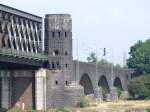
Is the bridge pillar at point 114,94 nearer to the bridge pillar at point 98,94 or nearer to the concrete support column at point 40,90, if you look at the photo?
the bridge pillar at point 98,94

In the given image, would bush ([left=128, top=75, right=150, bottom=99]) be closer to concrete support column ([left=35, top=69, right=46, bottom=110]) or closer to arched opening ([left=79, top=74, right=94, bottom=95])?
arched opening ([left=79, top=74, right=94, bottom=95])

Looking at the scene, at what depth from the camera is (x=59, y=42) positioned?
483 feet

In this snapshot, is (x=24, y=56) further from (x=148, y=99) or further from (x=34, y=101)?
(x=148, y=99)

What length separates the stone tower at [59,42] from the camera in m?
147

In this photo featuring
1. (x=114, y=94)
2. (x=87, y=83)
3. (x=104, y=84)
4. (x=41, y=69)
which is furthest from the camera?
(x=104, y=84)

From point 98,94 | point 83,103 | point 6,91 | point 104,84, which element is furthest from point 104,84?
point 6,91

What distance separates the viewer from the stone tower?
147 m

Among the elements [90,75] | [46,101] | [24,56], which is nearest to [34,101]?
[46,101]

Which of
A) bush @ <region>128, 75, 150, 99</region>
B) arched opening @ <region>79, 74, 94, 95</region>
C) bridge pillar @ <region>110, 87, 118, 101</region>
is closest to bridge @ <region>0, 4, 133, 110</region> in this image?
arched opening @ <region>79, 74, 94, 95</region>

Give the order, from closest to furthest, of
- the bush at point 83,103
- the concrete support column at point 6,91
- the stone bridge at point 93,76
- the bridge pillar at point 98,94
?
the concrete support column at point 6,91, the bush at point 83,103, the stone bridge at point 93,76, the bridge pillar at point 98,94

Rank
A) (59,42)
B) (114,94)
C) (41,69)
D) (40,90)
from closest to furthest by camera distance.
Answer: (40,90) → (41,69) → (59,42) → (114,94)

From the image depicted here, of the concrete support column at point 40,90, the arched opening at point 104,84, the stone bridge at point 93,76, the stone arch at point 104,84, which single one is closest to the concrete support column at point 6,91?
the concrete support column at point 40,90

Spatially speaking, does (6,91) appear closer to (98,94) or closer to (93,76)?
(98,94)

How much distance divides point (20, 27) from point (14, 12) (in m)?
5.17
